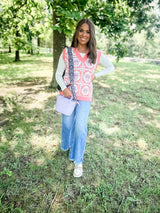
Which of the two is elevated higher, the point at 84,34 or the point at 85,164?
the point at 84,34

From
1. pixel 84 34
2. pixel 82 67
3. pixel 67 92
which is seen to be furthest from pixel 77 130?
pixel 84 34

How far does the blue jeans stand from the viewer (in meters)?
2.14

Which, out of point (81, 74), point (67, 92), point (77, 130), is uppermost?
point (81, 74)

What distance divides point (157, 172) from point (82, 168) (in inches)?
53.2

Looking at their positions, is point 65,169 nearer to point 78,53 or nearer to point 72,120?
point 72,120

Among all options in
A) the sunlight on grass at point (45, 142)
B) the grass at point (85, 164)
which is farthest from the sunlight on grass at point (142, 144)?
the sunlight on grass at point (45, 142)

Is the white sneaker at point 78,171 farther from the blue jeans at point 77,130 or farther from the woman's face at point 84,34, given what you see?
the woman's face at point 84,34

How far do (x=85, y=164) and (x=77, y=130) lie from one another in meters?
0.82

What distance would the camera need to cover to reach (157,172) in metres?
2.59

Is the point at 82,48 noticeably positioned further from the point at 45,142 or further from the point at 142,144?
the point at 142,144

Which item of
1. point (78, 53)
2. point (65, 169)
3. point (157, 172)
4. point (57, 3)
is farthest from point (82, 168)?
point (57, 3)

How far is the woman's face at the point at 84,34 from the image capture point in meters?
1.97

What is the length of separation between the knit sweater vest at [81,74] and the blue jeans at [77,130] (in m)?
0.14

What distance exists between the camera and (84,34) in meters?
1.97
